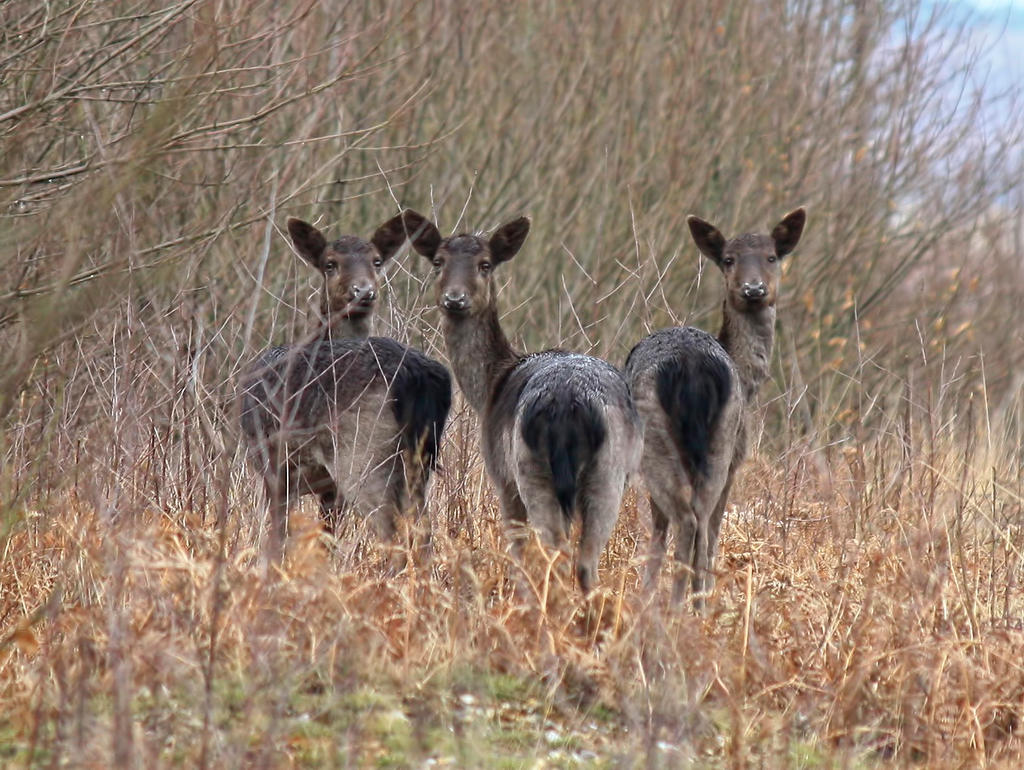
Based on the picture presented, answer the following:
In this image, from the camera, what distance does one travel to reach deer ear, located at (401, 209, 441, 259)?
24.8 ft

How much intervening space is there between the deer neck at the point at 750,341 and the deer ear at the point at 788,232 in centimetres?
48

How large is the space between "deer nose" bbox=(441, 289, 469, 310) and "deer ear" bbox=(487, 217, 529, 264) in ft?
1.45

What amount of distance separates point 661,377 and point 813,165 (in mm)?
9320

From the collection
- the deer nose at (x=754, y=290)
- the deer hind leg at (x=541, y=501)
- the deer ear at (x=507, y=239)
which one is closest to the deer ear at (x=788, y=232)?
the deer nose at (x=754, y=290)

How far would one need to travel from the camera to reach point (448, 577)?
255 inches

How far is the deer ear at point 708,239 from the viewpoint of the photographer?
8.17 metres

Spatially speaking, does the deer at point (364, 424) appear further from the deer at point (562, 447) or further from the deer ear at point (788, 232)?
the deer ear at point (788, 232)

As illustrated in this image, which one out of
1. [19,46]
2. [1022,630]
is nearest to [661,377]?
[1022,630]

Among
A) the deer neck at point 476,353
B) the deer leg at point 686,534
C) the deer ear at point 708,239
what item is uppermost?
the deer ear at point 708,239

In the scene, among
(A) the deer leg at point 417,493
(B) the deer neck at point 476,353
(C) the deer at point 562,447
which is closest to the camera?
(C) the deer at point 562,447

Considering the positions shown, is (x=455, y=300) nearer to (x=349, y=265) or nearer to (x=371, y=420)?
(x=371, y=420)

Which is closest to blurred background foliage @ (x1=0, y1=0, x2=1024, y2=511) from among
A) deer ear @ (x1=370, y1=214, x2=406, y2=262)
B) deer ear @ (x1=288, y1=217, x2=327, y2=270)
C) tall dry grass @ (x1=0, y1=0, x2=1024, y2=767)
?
tall dry grass @ (x1=0, y1=0, x2=1024, y2=767)

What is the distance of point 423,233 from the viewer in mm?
7625

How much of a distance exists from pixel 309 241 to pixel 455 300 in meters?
1.35
